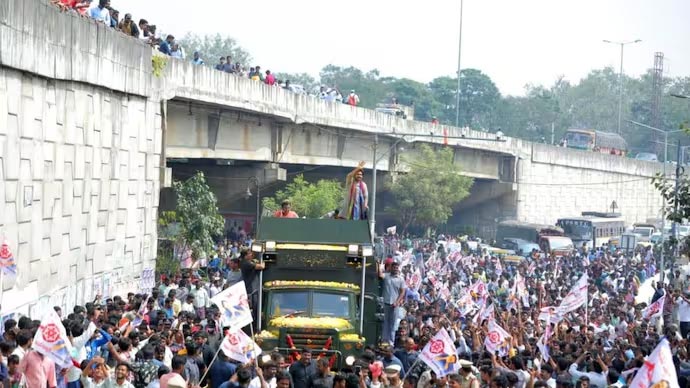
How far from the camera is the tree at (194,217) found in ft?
133

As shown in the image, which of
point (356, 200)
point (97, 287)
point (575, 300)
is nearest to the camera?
point (356, 200)

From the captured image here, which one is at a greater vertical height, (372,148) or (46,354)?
(372,148)

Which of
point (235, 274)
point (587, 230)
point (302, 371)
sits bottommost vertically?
point (302, 371)

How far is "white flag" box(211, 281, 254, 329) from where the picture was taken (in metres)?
16.9

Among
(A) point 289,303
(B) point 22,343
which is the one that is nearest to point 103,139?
(A) point 289,303

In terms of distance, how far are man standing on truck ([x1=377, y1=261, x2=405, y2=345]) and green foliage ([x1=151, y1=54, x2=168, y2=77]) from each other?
1177 cm

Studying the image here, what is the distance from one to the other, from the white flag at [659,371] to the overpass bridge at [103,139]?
9.34 m

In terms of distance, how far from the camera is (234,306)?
55.8ft

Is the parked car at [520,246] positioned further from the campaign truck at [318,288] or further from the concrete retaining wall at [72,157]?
the campaign truck at [318,288]

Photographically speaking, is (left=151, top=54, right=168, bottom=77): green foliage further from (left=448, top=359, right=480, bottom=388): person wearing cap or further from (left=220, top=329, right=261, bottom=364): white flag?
(left=448, top=359, right=480, bottom=388): person wearing cap

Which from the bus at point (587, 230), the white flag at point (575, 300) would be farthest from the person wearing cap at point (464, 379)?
the bus at point (587, 230)

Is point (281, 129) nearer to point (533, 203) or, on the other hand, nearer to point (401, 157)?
point (401, 157)

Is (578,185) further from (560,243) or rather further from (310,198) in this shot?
(310,198)

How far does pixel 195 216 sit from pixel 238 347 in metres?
24.3
